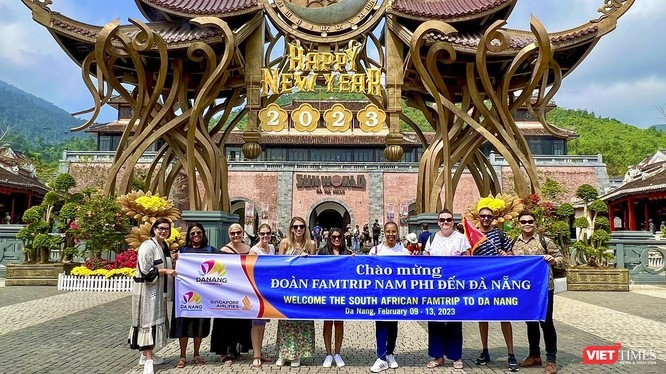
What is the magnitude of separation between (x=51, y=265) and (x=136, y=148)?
4073 millimetres

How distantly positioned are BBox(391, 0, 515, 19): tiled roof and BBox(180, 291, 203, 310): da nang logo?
34.3 ft

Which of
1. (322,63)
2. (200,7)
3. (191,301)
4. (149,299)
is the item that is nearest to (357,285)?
(191,301)

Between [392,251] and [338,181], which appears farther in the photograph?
[338,181]

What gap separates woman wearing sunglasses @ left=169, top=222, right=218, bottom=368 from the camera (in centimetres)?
581

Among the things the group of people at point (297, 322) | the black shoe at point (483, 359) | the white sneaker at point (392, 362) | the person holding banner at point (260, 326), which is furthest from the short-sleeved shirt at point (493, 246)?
the person holding banner at point (260, 326)

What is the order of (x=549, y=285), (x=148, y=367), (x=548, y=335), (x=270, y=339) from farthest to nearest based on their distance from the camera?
(x=270, y=339) < (x=549, y=285) < (x=548, y=335) < (x=148, y=367)

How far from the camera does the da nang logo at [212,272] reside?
5938 millimetres

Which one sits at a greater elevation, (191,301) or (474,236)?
(474,236)

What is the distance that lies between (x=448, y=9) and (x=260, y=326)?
→ 1150 centimetres

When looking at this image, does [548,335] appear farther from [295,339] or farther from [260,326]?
[260,326]

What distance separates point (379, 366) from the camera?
5590 mm

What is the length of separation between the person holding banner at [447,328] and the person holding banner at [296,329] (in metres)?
1.45

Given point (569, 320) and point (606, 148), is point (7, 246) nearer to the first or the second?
point (569, 320)

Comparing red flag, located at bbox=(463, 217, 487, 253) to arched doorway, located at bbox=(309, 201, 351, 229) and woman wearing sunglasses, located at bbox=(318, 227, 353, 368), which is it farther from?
arched doorway, located at bbox=(309, 201, 351, 229)
